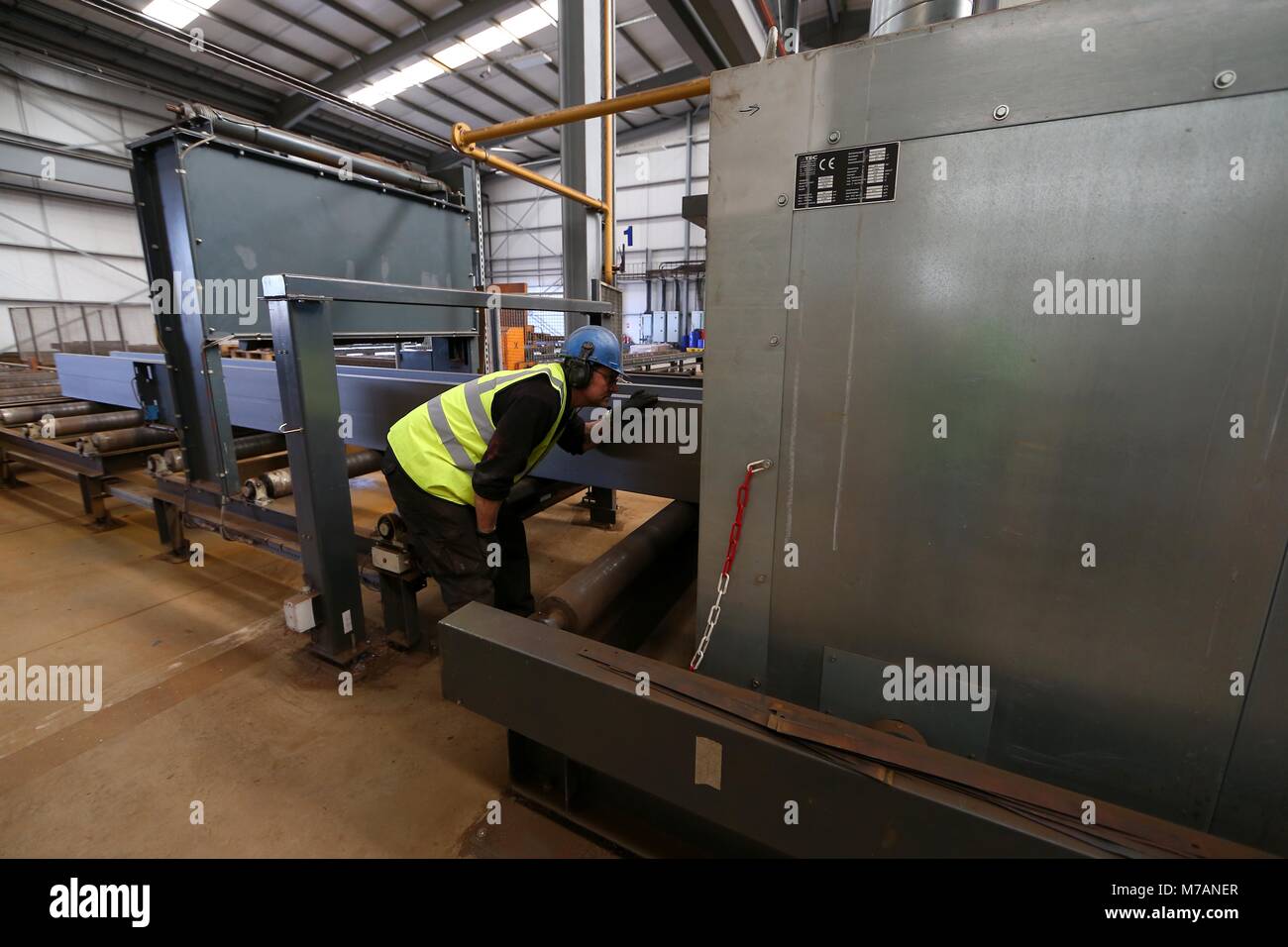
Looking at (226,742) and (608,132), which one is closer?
(226,742)

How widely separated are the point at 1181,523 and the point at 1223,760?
0.43 meters

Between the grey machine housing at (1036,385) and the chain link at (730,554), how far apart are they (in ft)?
0.07

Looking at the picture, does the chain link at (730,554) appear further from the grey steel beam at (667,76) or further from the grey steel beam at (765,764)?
the grey steel beam at (667,76)

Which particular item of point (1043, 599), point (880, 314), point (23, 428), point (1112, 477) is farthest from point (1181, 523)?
point (23, 428)

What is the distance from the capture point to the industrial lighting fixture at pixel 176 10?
22.3 feet

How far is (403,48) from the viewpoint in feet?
26.5

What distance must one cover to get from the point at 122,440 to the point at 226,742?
2.60 meters

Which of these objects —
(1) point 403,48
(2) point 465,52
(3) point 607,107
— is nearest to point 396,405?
(3) point 607,107

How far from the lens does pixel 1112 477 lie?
0.91 m

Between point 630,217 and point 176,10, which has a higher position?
point 176,10

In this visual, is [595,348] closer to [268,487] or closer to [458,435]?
[458,435]

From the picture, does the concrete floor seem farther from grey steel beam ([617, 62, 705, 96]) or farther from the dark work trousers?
grey steel beam ([617, 62, 705, 96])

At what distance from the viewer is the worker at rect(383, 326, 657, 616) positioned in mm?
1778

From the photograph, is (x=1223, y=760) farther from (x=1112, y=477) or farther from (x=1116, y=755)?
(x=1112, y=477)
